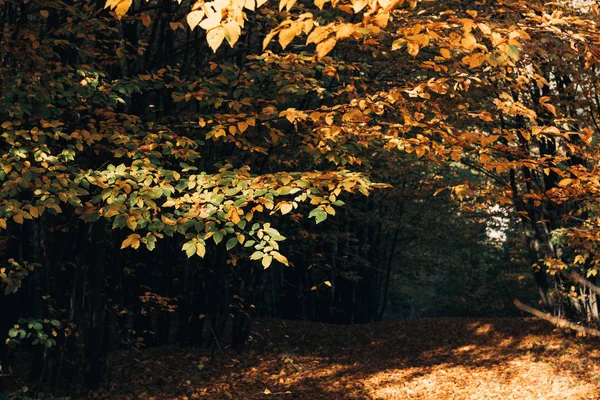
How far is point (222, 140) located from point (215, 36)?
7318 mm

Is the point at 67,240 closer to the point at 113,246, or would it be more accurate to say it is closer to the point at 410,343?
the point at 113,246

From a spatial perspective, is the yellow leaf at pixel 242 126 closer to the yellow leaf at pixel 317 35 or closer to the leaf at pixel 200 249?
the leaf at pixel 200 249

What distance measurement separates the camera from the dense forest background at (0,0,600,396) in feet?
16.8

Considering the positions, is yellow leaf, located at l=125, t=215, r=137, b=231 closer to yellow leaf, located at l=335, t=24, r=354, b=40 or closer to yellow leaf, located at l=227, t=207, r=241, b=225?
yellow leaf, located at l=227, t=207, r=241, b=225

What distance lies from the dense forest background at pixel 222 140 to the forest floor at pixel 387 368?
0.68 metres

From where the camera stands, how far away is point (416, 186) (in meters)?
19.0

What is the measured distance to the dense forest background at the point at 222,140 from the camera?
512 cm

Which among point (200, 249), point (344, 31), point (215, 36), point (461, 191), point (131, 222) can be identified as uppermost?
point (344, 31)

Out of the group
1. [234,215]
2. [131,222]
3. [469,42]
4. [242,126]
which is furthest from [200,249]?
[469,42]

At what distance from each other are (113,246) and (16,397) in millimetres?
3072

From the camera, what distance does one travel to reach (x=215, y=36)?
2.88m

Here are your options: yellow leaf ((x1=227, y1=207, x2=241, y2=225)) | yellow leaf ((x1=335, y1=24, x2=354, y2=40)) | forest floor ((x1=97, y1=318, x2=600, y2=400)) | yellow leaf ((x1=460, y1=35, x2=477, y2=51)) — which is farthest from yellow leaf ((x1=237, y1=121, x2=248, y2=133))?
forest floor ((x1=97, y1=318, x2=600, y2=400))

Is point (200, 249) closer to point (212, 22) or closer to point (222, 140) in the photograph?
point (212, 22)

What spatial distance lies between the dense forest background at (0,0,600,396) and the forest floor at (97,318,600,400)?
675 mm
